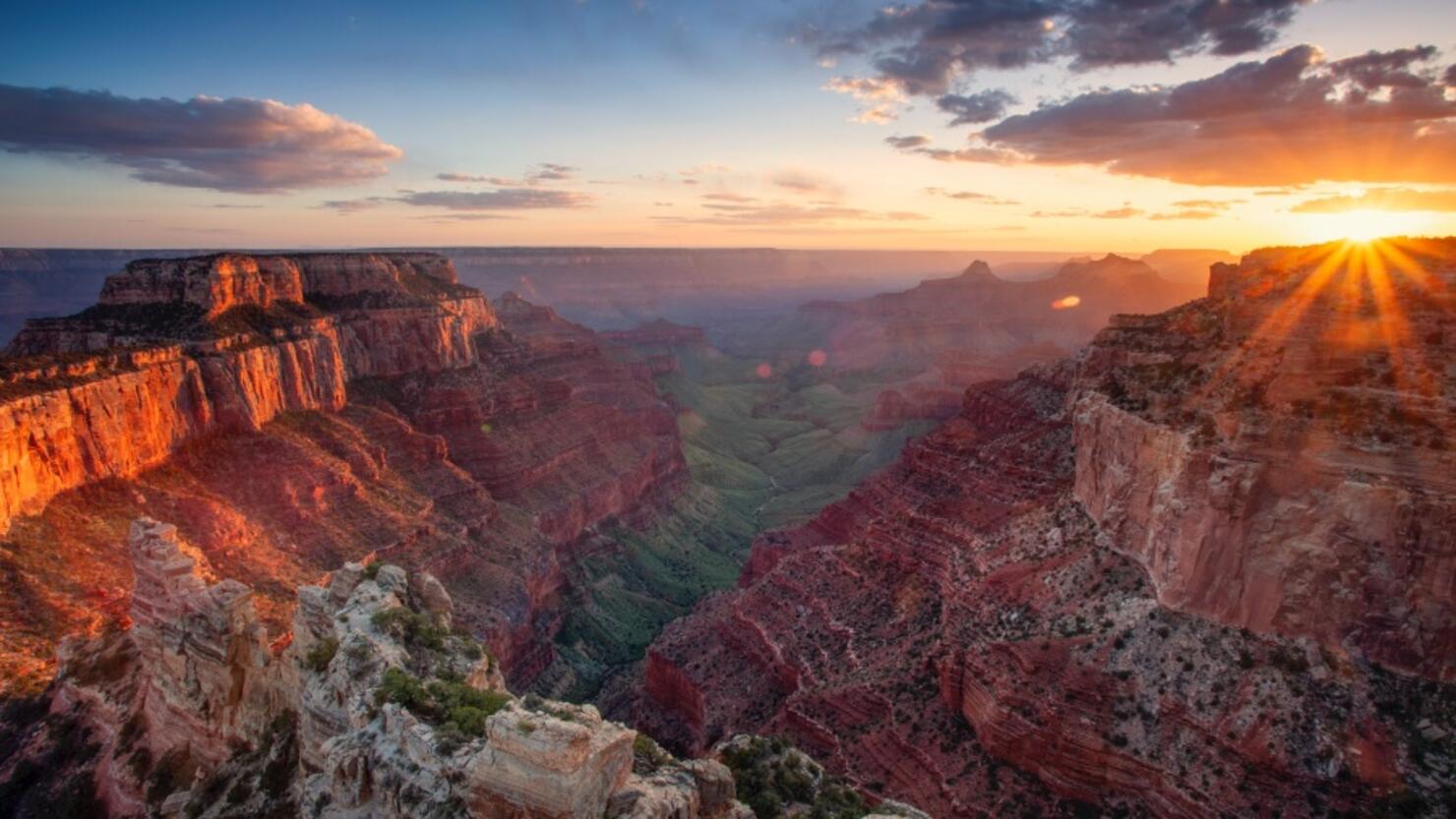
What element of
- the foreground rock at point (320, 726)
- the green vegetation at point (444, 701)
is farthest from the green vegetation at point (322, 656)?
the green vegetation at point (444, 701)

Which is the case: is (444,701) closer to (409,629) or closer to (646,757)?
(646,757)

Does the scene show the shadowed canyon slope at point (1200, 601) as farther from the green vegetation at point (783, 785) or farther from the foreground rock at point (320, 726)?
the foreground rock at point (320, 726)

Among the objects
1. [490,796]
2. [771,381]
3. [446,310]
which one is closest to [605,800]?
[490,796]

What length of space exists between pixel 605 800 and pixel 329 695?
1013 cm

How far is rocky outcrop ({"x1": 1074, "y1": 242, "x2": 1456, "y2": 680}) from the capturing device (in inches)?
1109

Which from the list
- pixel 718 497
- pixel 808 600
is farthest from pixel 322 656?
pixel 718 497

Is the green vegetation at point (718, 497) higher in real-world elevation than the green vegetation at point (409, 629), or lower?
lower

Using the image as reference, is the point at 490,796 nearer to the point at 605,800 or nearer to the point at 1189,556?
the point at 605,800

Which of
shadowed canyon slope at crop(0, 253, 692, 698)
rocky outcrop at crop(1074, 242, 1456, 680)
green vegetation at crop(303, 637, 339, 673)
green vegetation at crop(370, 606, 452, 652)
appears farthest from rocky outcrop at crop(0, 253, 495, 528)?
rocky outcrop at crop(1074, 242, 1456, 680)

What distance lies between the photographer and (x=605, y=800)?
18094mm

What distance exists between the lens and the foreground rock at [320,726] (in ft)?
58.6

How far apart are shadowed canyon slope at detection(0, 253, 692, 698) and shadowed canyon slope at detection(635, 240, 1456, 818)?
89.2 feet

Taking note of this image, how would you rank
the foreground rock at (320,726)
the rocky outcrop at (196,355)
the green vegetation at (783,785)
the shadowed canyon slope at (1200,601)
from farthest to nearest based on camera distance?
the rocky outcrop at (196,355), the shadowed canyon slope at (1200,601), the green vegetation at (783,785), the foreground rock at (320,726)

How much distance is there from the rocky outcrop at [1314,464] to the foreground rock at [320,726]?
908 inches
